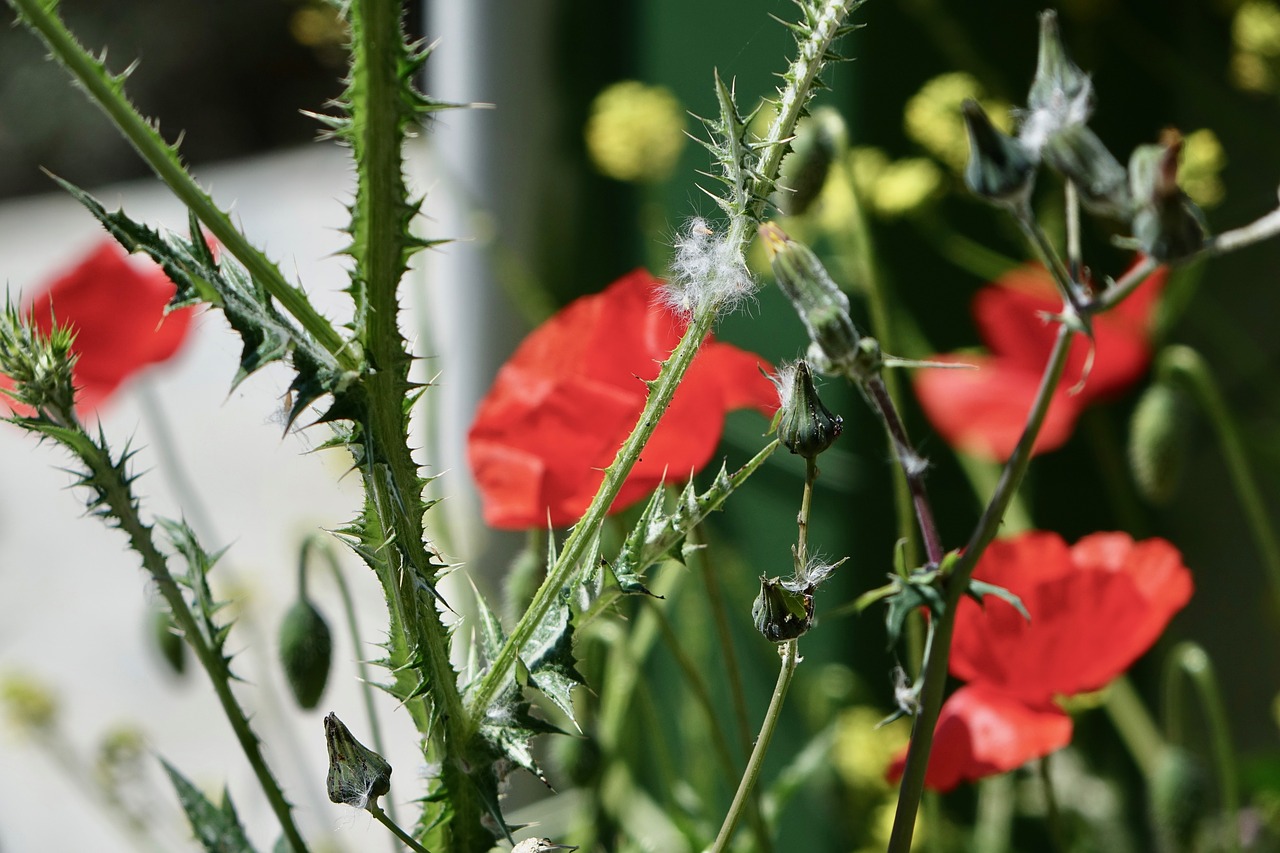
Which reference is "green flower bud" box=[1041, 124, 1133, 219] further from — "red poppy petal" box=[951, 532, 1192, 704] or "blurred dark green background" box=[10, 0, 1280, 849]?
"blurred dark green background" box=[10, 0, 1280, 849]

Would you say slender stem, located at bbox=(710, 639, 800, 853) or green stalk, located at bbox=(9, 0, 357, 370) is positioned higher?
green stalk, located at bbox=(9, 0, 357, 370)

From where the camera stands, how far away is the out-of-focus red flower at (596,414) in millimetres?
324

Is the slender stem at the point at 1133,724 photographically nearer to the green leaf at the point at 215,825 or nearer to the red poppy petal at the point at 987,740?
the red poppy petal at the point at 987,740

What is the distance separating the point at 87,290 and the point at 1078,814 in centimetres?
47

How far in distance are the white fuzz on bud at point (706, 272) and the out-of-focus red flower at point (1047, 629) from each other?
124mm

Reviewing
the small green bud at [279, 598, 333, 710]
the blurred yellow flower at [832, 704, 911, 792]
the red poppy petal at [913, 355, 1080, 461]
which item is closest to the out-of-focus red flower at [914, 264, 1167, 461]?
the red poppy petal at [913, 355, 1080, 461]

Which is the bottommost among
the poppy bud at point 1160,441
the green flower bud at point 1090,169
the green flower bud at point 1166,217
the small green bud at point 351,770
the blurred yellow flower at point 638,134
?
the poppy bud at point 1160,441

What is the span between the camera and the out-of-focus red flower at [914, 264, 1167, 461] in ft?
1.68

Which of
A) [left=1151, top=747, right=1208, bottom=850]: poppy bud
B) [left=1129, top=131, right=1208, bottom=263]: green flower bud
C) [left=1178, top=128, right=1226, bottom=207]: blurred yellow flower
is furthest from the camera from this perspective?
[left=1178, top=128, right=1226, bottom=207]: blurred yellow flower

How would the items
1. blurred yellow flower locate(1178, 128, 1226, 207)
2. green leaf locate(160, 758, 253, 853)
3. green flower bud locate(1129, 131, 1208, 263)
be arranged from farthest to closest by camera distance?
blurred yellow flower locate(1178, 128, 1226, 207), green leaf locate(160, 758, 253, 853), green flower bud locate(1129, 131, 1208, 263)

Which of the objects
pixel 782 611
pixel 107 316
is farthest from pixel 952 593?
pixel 107 316

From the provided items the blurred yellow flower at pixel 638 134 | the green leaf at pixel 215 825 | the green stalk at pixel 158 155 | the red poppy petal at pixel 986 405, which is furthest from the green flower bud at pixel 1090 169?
the blurred yellow flower at pixel 638 134

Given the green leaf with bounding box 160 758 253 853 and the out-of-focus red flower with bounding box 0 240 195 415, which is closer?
the green leaf with bounding box 160 758 253 853

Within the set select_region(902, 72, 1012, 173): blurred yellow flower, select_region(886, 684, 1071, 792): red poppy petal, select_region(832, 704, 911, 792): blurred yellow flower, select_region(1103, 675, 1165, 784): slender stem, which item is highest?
select_region(902, 72, 1012, 173): blurred yellow flower
